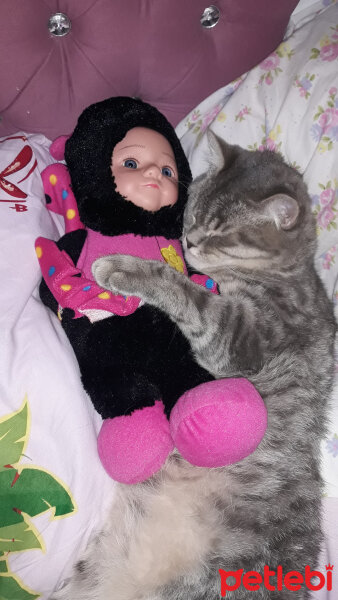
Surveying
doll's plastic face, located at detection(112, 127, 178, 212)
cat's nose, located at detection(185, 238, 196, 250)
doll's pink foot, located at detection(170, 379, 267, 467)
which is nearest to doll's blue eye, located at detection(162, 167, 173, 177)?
doll's plastic face, located at detection(112, 127, 178, 212)

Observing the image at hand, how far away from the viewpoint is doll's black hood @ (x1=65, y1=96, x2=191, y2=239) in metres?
1.27

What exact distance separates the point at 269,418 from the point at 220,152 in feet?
2.64

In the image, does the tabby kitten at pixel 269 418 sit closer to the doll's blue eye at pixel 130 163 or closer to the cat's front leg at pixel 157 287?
the cat's front leg at pixel 157 287

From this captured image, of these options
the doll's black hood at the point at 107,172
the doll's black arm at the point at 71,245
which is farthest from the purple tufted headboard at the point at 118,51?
the doll's black arm at the point at 71,245

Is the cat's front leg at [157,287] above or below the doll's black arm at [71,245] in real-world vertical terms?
below

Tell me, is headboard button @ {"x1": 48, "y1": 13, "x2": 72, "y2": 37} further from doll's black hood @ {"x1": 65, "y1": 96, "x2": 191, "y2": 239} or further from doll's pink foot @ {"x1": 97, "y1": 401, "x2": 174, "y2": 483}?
doll's pink foot @ {"x1": 97, "y1": 401, "x2": 174, "y2": 483}

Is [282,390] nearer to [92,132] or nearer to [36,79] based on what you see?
[92,132]

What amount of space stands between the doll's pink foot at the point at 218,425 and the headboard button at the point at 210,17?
1190mm

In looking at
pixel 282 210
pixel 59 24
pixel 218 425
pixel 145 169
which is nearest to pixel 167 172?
pixel 145 169

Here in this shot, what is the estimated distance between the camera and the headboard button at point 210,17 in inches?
59.4

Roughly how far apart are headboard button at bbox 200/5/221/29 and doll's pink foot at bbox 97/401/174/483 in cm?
125

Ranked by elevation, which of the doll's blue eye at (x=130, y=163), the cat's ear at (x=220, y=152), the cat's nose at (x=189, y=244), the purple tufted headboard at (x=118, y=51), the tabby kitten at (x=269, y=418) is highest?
the purple tufted headboard at (x=118, y=51)

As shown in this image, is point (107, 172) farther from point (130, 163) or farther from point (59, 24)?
point (59, 24)

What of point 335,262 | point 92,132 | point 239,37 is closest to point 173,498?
point 335,262
